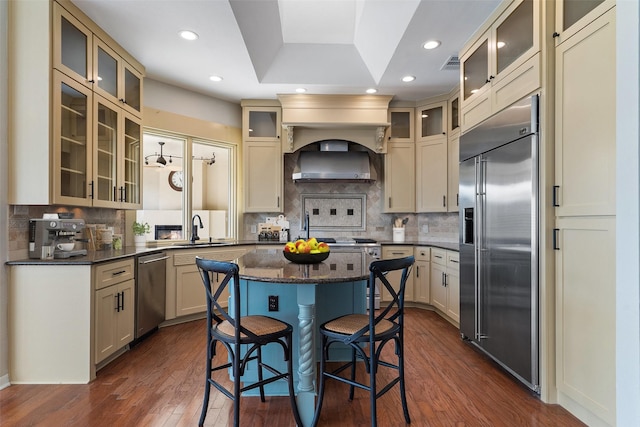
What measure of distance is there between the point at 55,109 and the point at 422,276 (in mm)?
4081

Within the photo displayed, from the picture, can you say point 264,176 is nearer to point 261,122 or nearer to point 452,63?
point 261,122

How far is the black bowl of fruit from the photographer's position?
2.32 metres

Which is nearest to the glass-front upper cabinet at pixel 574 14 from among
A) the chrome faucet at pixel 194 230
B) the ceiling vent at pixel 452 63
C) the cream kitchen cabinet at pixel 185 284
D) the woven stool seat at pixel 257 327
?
the ceiling vent at pixel 452 63

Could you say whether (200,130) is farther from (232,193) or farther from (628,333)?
(628,333)

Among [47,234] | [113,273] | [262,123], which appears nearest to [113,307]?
[113,273]

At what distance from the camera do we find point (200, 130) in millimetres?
4543

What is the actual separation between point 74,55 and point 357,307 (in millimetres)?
2950

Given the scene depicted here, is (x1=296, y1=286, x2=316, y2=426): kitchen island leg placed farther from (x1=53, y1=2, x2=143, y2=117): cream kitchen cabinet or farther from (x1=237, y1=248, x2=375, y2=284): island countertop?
(x1=53, y1=2, x2=143, y2=117): cream kitchen cabinet

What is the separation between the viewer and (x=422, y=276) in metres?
4.51

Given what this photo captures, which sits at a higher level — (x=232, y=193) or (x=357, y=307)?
(x=232, y=193)

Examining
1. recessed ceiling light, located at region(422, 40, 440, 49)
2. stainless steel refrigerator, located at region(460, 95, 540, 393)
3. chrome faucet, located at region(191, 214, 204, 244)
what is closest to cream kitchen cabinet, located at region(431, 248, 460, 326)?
stainless steel refrigerator, located at region(460, 95, 540, 393)

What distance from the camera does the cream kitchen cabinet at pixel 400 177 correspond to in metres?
4.86

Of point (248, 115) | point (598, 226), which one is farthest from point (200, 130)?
point (598, 226)

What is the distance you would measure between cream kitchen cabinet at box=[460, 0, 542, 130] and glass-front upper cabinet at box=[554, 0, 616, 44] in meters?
0.12
